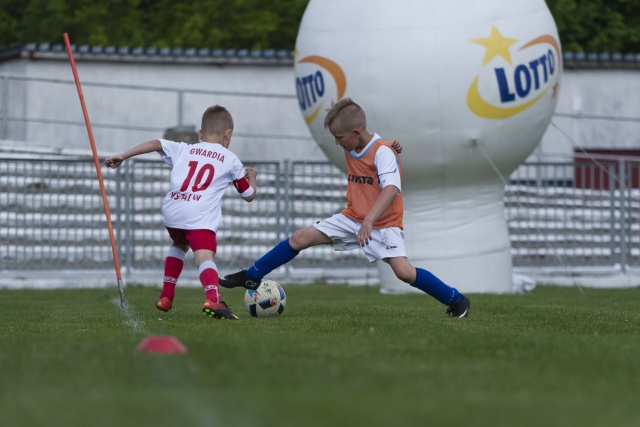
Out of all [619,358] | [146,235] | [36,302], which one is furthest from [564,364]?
[146,235]

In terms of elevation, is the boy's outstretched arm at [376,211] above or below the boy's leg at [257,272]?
above

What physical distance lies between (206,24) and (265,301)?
22.8 m

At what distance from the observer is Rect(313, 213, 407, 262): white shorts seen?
868 cm

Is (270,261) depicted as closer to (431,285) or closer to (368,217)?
(368,217)

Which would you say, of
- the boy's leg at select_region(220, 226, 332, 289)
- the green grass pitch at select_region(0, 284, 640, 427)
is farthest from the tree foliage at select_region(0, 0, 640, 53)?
the green grass pitch at select_region(0, 284, 640, 427)

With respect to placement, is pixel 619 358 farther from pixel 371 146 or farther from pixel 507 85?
pixel 507 85

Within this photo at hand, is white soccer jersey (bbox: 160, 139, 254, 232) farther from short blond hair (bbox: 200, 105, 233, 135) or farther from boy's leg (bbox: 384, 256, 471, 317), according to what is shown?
boy's leg (bbox: 384, 256, 471, 317)

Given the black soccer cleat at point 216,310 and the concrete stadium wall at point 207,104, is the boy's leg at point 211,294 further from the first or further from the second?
the concrete stadium wall at point 207,104

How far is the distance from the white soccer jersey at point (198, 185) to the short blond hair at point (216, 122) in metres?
0.10

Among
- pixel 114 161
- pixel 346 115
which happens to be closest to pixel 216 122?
pixel 114 161

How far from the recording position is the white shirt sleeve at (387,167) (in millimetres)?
8523

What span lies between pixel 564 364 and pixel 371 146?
3744 mm

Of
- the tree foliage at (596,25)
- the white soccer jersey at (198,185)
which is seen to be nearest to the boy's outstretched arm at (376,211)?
the white soccer jersey at (198,185)

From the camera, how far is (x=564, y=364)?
17.4 feet
